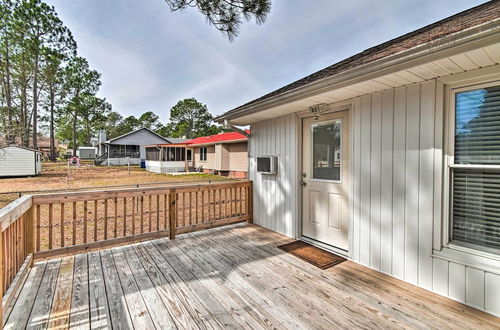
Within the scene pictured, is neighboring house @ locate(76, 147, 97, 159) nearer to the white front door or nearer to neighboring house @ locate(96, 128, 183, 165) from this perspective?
neighboring house @ locate(96, 128, 183, 165)

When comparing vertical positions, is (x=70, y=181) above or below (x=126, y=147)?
below

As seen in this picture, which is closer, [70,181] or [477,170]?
[477,170]

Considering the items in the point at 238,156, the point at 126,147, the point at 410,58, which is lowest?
the point at 238,156

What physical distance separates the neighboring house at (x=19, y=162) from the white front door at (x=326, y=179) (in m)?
15.4

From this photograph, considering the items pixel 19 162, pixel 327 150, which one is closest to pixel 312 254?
pixel 327 150

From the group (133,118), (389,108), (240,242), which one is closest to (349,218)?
(389,108)

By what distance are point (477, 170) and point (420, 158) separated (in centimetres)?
40

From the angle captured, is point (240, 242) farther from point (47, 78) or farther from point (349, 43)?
point (47, 78)

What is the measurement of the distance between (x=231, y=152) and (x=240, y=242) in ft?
37.2

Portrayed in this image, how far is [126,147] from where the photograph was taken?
965 inches

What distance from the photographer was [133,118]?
42.9 meters

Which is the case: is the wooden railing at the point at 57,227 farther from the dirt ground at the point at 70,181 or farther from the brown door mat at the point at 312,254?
the dirt ground at the point at 70,181

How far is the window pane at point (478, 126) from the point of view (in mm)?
1784

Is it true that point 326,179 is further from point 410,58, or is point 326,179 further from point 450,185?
point 410,58
